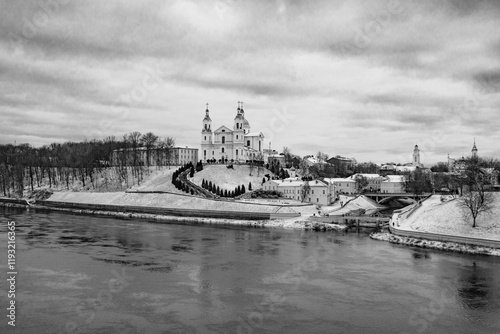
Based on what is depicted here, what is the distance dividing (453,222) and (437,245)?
6.30 meters

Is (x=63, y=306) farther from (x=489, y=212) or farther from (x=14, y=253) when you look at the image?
(x=489, y=212)

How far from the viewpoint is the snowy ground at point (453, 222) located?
129 feet

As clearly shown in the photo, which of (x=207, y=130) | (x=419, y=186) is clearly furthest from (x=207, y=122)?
(x=419, y=186)

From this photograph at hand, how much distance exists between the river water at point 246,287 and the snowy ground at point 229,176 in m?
42.2

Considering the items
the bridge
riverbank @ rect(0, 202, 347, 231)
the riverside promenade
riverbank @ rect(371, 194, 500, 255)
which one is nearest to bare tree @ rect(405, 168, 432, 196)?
the bridge

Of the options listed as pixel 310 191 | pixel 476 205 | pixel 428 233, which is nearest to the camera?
pixel 428 233

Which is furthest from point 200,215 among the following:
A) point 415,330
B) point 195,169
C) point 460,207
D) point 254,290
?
point 415,330

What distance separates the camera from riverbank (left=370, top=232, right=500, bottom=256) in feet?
115

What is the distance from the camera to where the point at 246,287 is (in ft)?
81.0

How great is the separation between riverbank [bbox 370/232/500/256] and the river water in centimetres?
180

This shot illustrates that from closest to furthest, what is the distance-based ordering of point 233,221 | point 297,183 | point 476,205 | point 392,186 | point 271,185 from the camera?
point 476,205 → point 233,221 → point 297,183 → point 271,185 → point 392,186

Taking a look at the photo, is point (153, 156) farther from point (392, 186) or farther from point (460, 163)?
point (460, 163)

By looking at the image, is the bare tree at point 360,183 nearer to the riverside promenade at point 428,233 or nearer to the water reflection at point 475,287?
the riverside promenade at point 428,233

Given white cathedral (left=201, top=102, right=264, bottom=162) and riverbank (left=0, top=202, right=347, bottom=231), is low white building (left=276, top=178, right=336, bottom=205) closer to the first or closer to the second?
riverbank (left=0, top=202, right=347, bottom=231)
